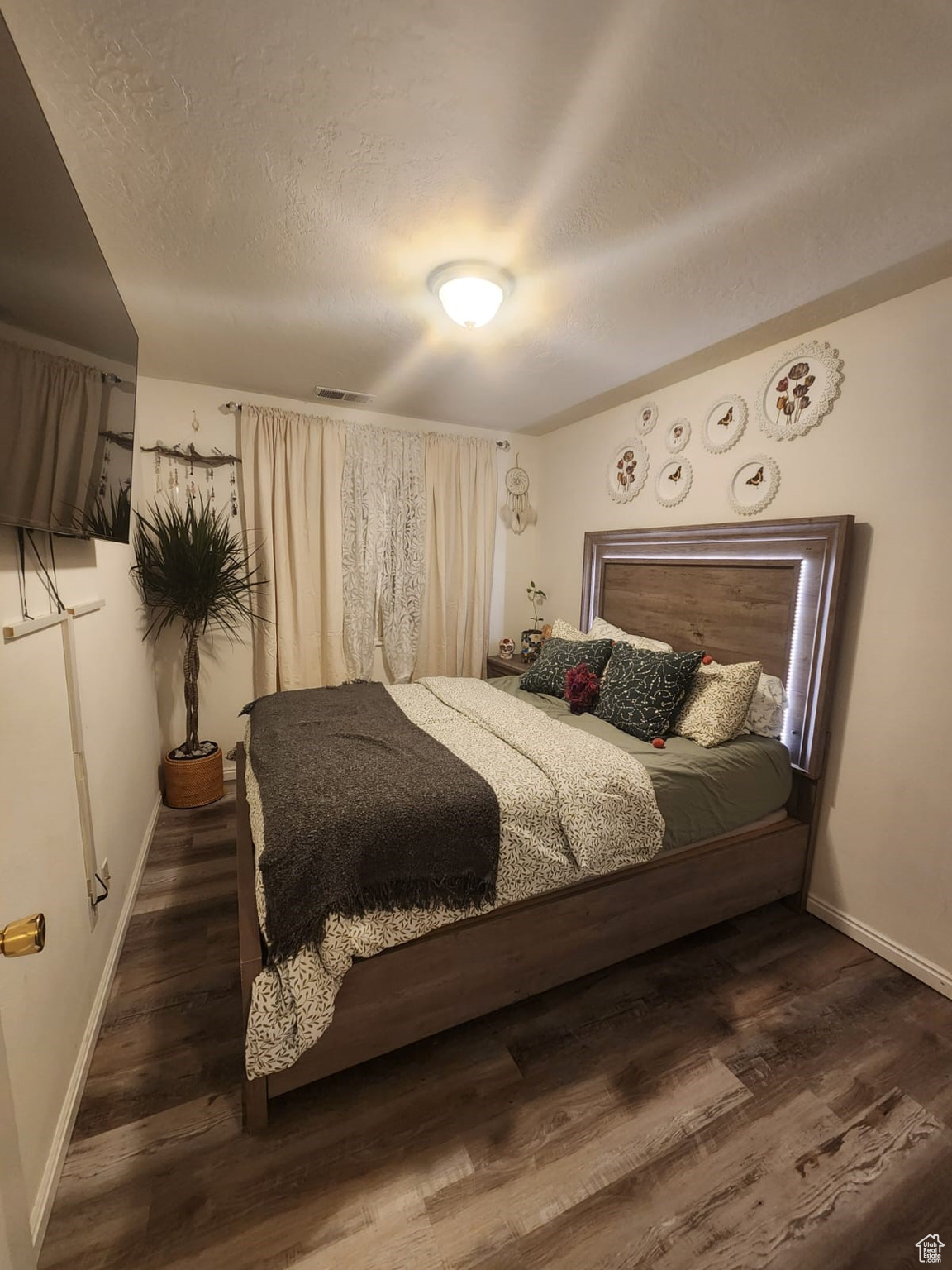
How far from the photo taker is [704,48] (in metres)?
1.04

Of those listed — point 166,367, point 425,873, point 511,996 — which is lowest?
point 511,996

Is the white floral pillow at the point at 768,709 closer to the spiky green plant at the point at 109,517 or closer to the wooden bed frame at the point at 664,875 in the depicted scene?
the wooden bed frame at the point at 664,875

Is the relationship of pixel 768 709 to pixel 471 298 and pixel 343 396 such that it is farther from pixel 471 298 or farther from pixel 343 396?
pixel 343 396

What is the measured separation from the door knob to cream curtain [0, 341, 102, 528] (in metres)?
0.72

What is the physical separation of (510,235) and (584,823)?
6.29 feet

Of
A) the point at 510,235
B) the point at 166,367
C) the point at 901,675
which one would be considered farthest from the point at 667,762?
the point at 166,367

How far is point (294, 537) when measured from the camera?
10.7ft

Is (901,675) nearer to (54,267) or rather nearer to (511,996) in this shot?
(511,996)

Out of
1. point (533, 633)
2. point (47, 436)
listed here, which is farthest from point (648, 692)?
point (47, 436)

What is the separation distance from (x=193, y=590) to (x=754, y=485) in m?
2.97

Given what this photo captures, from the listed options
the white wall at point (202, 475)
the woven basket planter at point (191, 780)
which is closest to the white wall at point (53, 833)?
the woven basket planter at point (191, 780)

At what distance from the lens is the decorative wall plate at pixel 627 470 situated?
310cm

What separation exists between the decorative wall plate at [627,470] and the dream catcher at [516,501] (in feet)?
2.65

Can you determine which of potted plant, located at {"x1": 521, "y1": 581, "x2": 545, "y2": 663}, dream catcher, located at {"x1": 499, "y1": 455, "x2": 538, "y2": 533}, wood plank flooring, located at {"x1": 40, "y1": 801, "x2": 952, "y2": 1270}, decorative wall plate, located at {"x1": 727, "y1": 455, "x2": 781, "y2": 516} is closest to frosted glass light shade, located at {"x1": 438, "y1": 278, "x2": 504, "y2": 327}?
decorative wall plate, located at {"x1": 727, "y1": 455, "x2": 781, "y2": 516}
